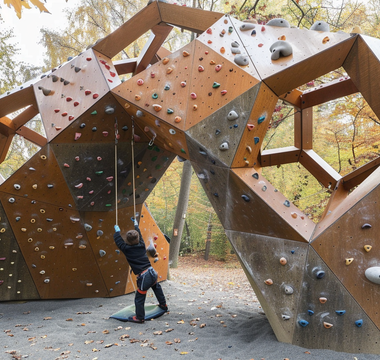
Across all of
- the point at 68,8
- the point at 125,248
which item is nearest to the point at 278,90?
the point at 125,248

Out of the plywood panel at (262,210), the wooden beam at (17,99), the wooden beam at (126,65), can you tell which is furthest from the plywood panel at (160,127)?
the wooden beam at (126,65)

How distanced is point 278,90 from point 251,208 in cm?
152

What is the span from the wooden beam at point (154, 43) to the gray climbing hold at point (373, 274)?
4628 mm

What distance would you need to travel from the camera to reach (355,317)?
355cm

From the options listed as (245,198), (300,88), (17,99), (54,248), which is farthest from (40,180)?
(300,88)

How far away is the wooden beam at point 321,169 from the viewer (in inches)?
245

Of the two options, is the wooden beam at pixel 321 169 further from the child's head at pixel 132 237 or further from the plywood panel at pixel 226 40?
the child's head at pixel 132 237

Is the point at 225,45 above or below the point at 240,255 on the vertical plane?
→ above

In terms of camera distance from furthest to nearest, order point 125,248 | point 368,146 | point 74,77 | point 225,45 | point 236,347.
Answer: point 368,146
point 74,77
point 125,248
point 225,45
point 236,347

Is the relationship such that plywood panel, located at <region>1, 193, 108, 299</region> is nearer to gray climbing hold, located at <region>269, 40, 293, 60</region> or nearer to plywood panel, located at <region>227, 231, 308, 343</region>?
plywood panel, located at <region>227, 231, 308, 343</region>

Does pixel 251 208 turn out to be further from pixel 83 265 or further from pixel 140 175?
pixel 83 265

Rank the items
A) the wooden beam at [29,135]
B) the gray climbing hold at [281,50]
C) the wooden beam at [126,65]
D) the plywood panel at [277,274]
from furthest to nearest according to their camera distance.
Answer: the wooden beam at [29,135] → the wooden beam at [126,65] → the gray climbing hold at [281,50] → the plywood panel at [277,274]

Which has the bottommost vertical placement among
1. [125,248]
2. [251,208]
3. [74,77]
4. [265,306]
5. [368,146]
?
[265,306]

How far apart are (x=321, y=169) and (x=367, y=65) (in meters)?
2.86
